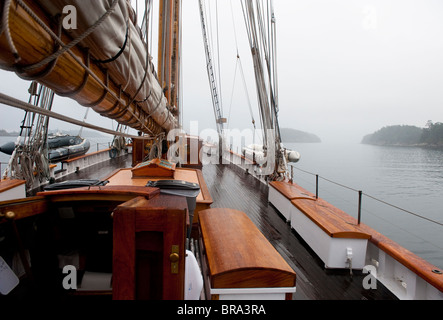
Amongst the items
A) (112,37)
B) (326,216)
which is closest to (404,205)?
(326,216)

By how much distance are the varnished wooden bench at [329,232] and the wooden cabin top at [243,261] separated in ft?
3.30

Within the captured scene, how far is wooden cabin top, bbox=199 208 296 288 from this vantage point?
1581mm

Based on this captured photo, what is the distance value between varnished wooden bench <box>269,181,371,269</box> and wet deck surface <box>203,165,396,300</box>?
0.10m

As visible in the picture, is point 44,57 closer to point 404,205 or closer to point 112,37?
point 112,37

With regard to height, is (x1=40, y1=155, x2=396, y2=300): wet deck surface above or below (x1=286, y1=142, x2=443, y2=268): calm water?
above

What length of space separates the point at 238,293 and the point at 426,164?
24.7 m

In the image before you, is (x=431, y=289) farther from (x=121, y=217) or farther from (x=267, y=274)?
(x=121, y=217)

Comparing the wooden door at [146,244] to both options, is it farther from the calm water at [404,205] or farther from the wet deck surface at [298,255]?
the calm water at [404,205]

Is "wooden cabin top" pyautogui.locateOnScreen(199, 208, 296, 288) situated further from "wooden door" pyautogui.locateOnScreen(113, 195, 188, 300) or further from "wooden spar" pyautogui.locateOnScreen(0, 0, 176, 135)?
"wooden spar" pyautogui.locateOnScreen(0, 0, 176, 135)

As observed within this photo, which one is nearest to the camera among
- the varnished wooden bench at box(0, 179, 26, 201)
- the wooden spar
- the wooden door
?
the wooden spar

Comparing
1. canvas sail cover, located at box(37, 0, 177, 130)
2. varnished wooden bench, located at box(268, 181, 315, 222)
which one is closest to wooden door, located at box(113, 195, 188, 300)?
canvas sail cover, located at box(37, 0, 177, 130)

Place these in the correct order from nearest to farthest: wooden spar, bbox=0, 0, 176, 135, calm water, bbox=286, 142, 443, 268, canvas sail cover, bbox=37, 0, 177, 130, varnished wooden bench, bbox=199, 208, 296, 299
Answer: wooden spar, bbox=0, 0, 176, 135
canvas sail cover, bbox=37, 0, 177, 130
varnished wooden bench, bbox=199, 208, 296, 299
calm water, bbox=286, 142, 443, 268

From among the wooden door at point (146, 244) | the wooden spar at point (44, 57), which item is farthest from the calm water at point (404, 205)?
the wooden spar at point (44, 57)

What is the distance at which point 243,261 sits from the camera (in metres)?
1.65
